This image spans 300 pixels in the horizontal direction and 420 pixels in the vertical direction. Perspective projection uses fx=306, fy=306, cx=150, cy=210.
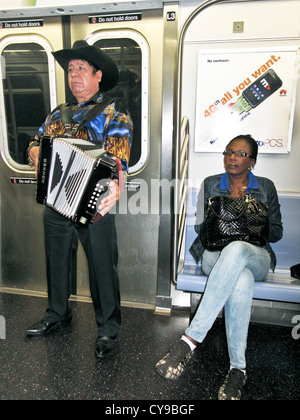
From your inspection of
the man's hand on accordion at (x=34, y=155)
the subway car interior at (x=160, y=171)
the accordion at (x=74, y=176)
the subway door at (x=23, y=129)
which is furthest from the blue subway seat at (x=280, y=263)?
the subway door at (x=23, y=129)

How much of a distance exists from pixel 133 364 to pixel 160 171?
1.55 m

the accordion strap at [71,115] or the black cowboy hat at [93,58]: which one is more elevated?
the black cowboy hat at [93,58]

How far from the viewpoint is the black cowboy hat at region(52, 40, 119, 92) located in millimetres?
2053

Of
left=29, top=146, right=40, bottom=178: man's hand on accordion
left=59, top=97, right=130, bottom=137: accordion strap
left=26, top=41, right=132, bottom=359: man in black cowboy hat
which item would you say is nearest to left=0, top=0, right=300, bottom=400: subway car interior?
left=26, top=41, right=132, bottom=359: man in black cowboy hat

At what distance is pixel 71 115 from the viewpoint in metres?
2.15

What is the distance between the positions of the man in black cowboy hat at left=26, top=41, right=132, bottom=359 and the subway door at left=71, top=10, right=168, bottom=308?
0.43 meters

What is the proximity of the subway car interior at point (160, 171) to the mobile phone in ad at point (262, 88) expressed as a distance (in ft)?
0.05

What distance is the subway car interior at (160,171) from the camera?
1.99m

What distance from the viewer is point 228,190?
2.34 metres

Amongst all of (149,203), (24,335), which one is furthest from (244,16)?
Answer: (24,335)

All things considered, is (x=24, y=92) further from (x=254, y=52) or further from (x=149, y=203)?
(x=254, y=52)

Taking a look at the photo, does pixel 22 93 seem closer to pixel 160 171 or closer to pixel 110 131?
pixel 110 131

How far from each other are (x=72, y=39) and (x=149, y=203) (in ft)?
5.30

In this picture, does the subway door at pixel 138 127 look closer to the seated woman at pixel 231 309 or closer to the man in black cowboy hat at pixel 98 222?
the man in black cowboy hat at pixel 98 222
